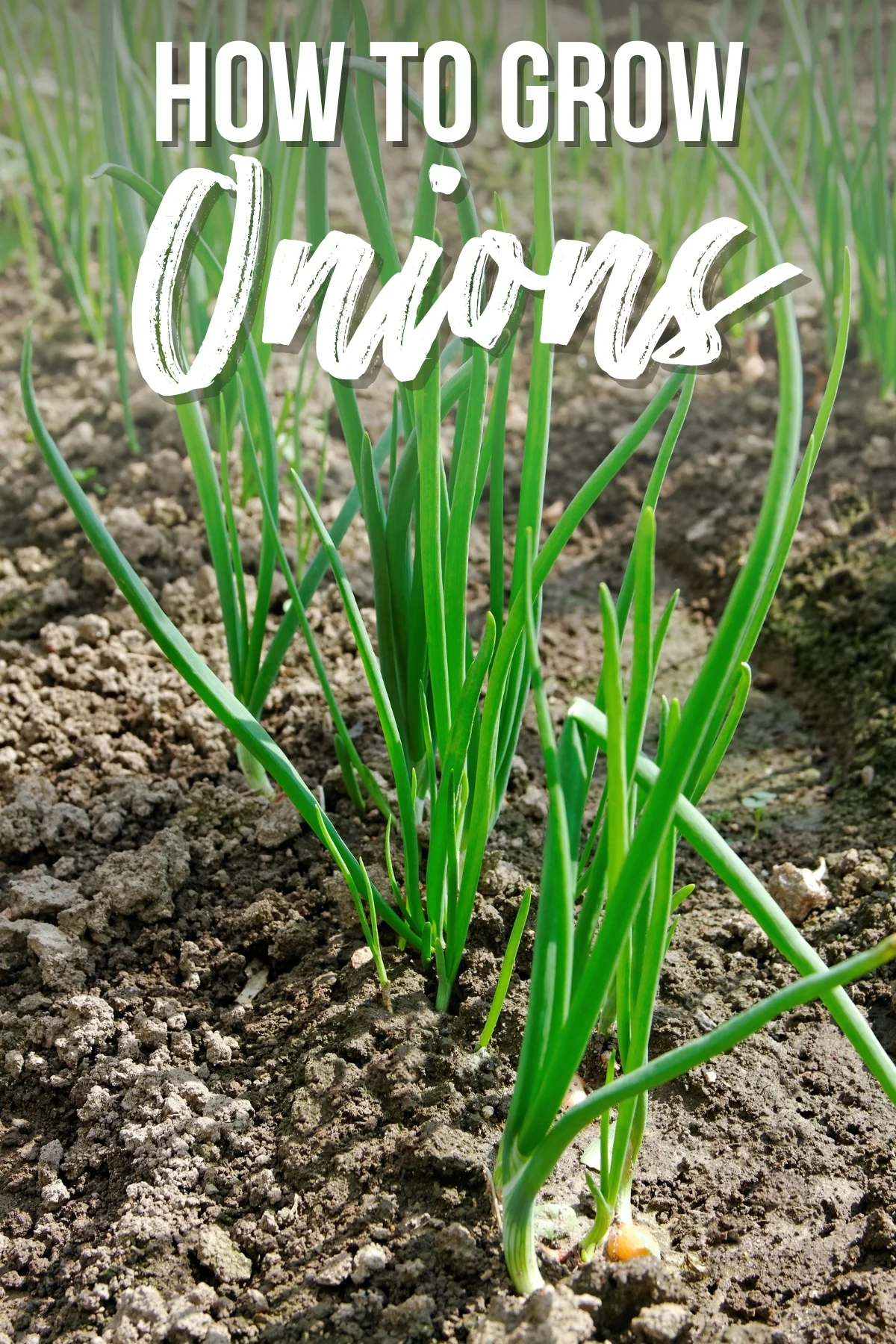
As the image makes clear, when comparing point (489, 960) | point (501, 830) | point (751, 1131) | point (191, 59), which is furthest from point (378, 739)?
point (191, 59)

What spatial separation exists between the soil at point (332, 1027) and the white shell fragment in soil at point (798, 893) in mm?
29

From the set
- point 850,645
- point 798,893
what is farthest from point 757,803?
point 850,645

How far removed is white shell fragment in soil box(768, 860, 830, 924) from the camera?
1167mm

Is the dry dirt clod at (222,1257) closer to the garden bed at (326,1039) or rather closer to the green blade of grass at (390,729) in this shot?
the garden bed at (326,1039)

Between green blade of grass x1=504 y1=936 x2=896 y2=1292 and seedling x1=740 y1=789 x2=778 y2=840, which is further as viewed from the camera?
seedling x1=740 y1=789 x2=778 y2=840

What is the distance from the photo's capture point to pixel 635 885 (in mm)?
657

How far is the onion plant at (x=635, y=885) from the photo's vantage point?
64cm

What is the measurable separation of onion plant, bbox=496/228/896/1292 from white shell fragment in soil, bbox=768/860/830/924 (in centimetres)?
38

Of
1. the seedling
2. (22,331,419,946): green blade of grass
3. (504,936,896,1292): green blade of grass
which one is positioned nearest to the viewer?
(504,936,896,1292): green blade of grass

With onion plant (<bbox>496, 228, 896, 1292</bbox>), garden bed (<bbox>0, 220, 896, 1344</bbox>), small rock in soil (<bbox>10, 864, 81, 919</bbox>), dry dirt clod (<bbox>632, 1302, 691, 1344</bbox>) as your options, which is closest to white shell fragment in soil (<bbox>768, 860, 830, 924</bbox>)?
garden bed (<bbox>0, 220, 896, 1344</bbox>)

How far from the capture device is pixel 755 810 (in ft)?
4.42

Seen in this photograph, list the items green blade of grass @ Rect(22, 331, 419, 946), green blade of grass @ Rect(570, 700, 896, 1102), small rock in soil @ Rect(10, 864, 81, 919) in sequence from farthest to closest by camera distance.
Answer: small rock in soil @ Rect(10, 864, 81, 919) → green blade of grass @ Rect(22, 331, 419, 946) → green blade of grass @ Rect(570, 700, 896, 1102)

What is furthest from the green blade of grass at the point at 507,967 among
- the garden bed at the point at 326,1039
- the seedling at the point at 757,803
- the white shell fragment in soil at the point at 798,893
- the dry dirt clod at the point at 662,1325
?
the seedling at the point at 757,803

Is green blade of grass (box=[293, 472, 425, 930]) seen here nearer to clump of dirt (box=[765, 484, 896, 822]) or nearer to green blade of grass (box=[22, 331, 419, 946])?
green blade of grass (box=[22, 331, 419, 946])
